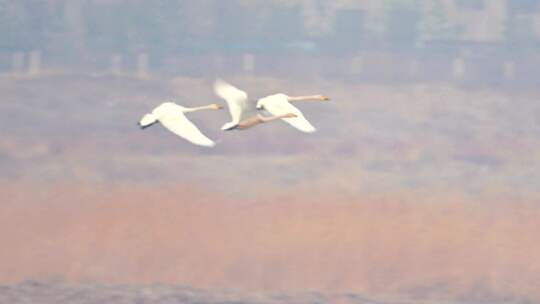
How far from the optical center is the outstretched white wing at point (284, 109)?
1339 centimetres

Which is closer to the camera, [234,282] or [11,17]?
[234,282]

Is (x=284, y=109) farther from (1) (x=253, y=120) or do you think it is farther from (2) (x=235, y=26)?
(2) (x=235, y=26)

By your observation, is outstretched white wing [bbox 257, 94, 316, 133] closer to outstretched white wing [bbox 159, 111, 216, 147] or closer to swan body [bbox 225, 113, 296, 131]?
swan body [bbox 225, 113, 296, 131]

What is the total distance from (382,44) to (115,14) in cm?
464

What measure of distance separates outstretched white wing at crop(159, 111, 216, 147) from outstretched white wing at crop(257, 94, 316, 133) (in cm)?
87

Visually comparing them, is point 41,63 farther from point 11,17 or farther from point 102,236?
point 102,236

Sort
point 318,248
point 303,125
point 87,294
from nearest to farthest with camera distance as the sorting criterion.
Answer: point 303,125 < point 87,294 < point 318,248

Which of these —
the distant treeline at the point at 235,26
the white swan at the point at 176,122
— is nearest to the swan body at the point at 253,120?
the white swan at the point at 176,122

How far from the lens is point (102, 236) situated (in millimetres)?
27188

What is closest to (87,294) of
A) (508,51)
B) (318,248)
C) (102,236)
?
(102,236)

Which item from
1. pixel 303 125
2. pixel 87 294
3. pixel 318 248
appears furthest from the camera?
pixel 318 248

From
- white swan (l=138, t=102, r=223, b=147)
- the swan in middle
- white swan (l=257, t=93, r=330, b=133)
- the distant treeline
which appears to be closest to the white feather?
white swan (l=138, t=102, r=223, b=147)

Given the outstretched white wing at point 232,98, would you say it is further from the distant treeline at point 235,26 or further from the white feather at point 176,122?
the distant treeline at point 235,26

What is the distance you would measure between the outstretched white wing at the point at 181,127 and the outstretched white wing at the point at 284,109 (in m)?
0.87
